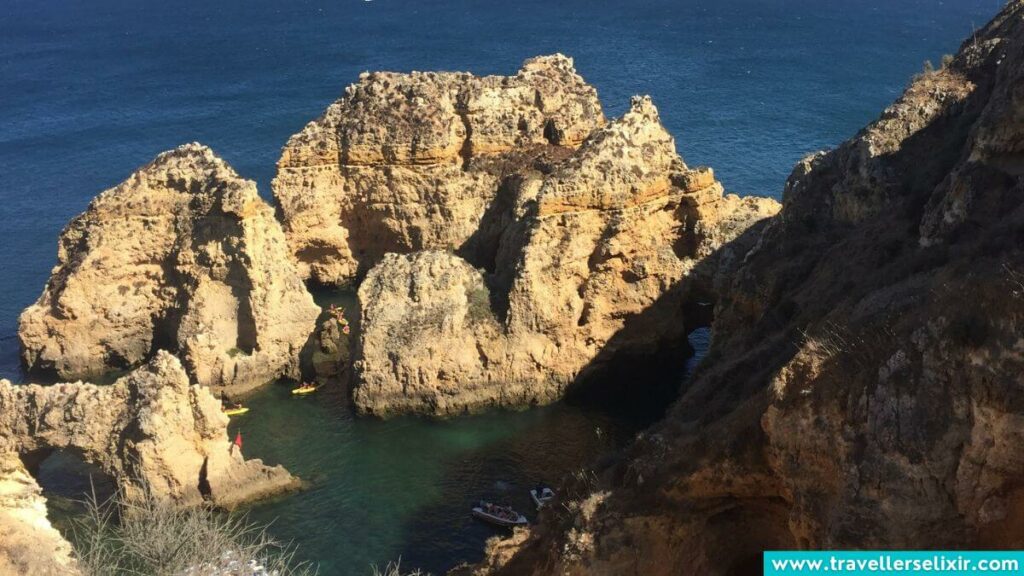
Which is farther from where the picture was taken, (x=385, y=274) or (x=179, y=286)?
(x=179, y=286)

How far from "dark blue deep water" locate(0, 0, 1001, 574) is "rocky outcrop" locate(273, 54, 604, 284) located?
958 centimetres

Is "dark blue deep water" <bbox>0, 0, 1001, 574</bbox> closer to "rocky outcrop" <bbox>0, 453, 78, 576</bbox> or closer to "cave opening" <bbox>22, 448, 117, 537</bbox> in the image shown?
"cave opening" <bbox>22, 448, 117, 537</bbox>

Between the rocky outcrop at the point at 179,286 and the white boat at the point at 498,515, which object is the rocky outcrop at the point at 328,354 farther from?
the white boat at the point at 498,515

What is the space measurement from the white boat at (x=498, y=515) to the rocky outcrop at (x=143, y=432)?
5.87m

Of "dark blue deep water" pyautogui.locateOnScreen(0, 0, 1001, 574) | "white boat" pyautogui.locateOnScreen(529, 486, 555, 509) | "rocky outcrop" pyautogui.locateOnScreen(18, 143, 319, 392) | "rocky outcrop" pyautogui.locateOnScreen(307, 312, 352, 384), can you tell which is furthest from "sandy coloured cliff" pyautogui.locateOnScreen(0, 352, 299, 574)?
"rocky outcrop" pyautogui.locateOnScreen(307, 312, 352, 384)

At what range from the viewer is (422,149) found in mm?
40500

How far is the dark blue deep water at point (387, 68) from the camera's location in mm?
29750

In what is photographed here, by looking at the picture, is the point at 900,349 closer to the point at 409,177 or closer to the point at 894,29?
the point at 409,177

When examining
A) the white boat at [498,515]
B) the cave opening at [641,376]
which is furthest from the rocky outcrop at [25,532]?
the cave opening at [641,376]

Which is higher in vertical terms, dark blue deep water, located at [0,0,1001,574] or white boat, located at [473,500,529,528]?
dark blue deep water, located at [0,0,1001,574]

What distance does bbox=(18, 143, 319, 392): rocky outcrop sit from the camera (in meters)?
35.6

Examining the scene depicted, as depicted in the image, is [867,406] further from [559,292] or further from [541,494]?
[559,292]

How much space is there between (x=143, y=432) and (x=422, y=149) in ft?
57.6

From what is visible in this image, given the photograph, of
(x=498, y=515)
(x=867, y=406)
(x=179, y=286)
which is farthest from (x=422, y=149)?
(x=867, y=406)
